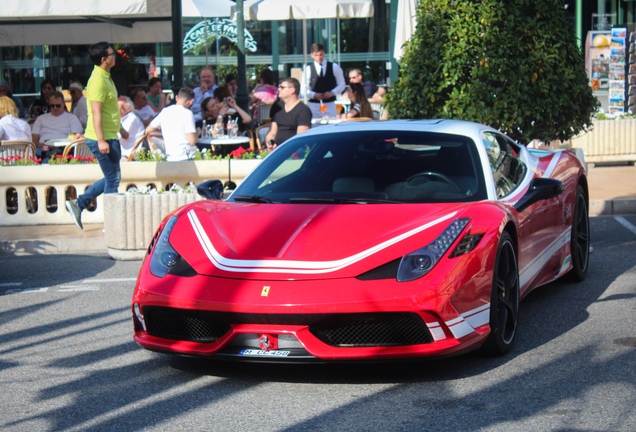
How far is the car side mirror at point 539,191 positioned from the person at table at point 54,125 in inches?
367

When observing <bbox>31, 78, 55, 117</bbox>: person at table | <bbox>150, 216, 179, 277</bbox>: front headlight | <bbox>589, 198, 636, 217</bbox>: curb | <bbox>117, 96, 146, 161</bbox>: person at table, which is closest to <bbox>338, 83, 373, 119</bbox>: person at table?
<bbox>117, 96, 146, 161</bbox>: person at table

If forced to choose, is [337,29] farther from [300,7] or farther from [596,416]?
[596,416]

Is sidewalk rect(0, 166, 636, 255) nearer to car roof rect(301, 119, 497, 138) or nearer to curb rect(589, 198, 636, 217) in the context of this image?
curb rect(589, 198, 636, 217)

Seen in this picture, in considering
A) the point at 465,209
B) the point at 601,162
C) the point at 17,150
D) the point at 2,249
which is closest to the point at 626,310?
the point at 465,209

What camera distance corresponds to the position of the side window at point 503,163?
17.0 feet

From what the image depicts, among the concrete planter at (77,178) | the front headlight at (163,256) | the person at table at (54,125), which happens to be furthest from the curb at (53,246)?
the front headlight at (163,256)

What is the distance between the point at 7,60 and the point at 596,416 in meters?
22.8

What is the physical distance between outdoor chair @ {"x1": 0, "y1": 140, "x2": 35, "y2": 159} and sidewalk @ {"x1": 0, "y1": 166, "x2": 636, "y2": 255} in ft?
4.43

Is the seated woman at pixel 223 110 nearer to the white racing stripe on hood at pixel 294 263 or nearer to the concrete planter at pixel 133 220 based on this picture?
the concrete planter at pixel 133 220

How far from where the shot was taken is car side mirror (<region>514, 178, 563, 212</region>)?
5168 millimetres

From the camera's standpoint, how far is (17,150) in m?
11.1

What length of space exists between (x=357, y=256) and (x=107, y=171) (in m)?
5.65

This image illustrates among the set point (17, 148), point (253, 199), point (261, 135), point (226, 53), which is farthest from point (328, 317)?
point (226, 53)

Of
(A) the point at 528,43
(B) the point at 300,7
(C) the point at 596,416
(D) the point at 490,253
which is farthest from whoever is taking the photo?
(B) the point at 300,7
